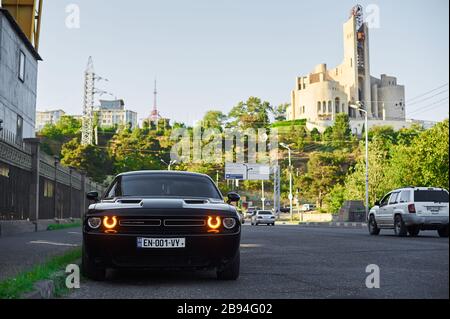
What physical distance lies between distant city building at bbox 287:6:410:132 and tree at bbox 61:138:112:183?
296 feet

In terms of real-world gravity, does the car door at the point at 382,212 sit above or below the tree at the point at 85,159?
below

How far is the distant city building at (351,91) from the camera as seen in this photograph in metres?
149

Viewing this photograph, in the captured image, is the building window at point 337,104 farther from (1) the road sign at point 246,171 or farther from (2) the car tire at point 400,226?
(2) the car tire at point 400,226

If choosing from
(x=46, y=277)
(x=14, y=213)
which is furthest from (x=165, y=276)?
(x=14, y=213)

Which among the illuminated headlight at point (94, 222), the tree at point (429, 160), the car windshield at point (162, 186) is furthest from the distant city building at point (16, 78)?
the tree at point (429, 160)

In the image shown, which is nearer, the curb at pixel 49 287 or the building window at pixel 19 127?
the curb at pixel 49 287

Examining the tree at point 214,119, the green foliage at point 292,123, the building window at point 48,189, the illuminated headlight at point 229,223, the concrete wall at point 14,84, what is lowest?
the illuminated headlight at point 229,223

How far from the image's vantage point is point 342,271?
8242mm

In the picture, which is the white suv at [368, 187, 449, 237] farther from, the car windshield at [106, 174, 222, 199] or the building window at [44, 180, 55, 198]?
the building window at [44, 180, 55, 198]

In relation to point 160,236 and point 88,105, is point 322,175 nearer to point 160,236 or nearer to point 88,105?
point 88,105

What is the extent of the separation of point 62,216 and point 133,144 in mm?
56503

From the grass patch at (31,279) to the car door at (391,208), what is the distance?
13.2 m

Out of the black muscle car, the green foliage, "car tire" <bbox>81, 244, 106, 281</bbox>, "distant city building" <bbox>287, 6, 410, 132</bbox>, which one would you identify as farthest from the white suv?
"distant city building" <bbox>287, 6, 410, 132</bbox>

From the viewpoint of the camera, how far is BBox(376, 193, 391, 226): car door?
66.4 feet
